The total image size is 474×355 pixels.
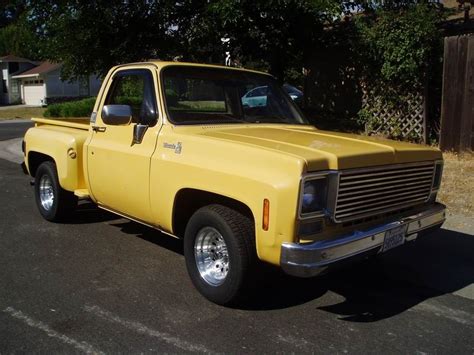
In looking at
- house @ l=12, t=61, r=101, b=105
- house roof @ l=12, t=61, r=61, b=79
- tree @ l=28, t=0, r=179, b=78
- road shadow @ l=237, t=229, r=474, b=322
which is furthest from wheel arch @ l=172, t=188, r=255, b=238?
house roof @ l=12, t=61, r=61, b=79

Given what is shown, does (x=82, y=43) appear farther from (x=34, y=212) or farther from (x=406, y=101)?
(x=406, y=101)

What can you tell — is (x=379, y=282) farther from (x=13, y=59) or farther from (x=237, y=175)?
(x=13, y=59)

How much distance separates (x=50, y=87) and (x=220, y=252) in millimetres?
42304

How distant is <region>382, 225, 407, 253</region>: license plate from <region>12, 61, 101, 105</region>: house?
40161 millimetres

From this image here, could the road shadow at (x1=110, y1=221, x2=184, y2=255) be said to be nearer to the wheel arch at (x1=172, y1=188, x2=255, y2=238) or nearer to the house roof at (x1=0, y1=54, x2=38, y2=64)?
the wheel arch at (x1=172, y1=188, x2=255, y2=238)

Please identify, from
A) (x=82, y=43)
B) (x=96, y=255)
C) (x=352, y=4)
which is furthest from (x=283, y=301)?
(x=82, y=43)

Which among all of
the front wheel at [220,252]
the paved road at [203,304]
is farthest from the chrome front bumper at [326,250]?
the paved road at [203,304]

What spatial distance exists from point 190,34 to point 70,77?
366 cm

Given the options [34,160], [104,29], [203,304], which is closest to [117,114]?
[203,304]

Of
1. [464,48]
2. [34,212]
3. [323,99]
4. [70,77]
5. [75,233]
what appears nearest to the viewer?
[75,233]

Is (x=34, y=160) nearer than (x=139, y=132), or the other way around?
(x=139, y=132)

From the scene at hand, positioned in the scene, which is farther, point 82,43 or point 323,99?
point 323,99

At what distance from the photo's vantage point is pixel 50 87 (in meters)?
43.2

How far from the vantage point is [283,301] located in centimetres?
446
